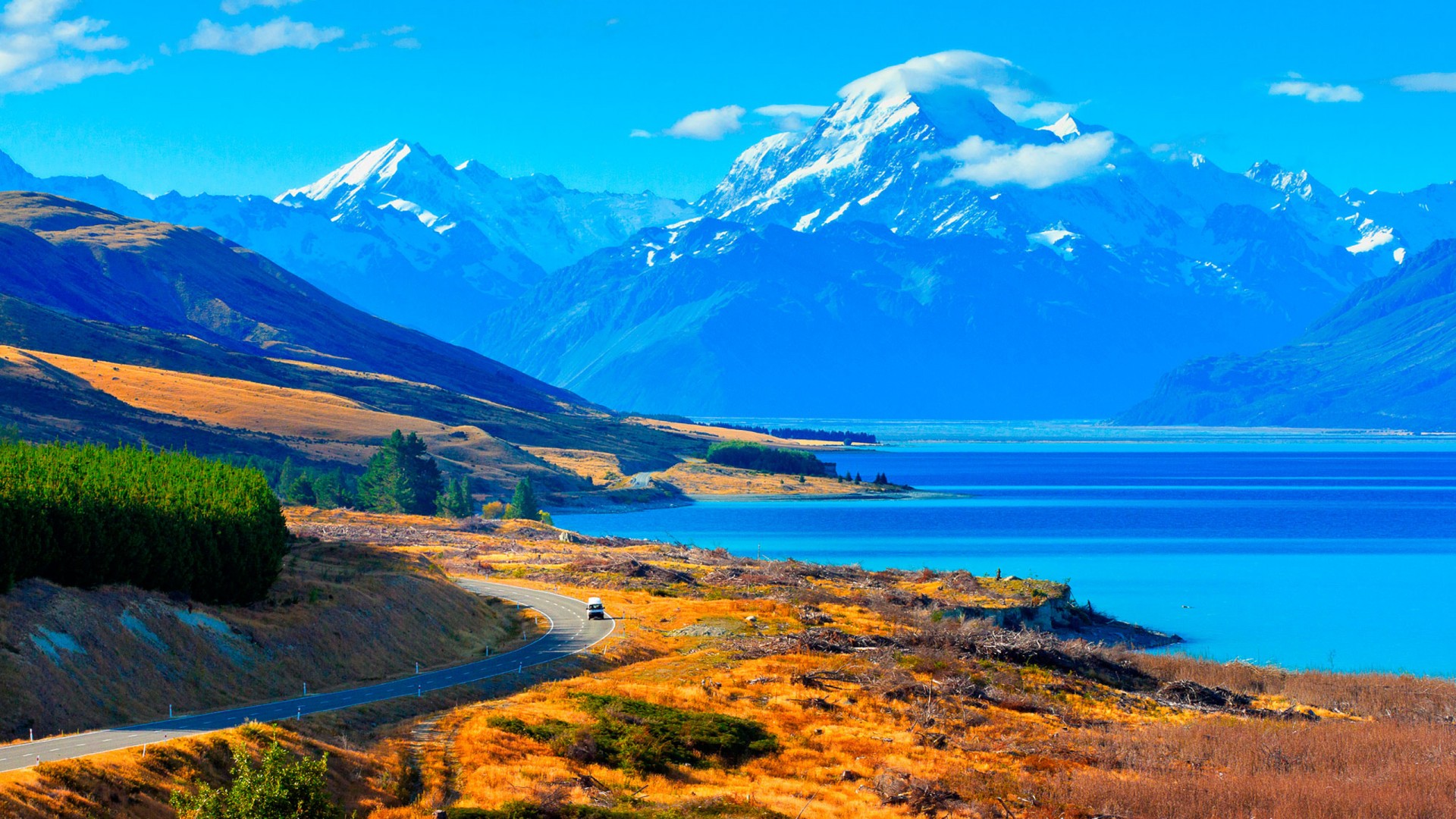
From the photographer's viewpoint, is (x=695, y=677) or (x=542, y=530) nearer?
(x=695, y=677)

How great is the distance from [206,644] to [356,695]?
18.3ft

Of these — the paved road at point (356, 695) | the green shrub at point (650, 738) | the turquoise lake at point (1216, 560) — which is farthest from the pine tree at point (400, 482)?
the green shrub at point (650, 738)

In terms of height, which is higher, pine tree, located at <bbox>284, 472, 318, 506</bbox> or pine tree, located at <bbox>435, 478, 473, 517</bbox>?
pine tree, located at <bbox>435, 478, 473, 517</bbox>

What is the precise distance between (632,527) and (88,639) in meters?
142

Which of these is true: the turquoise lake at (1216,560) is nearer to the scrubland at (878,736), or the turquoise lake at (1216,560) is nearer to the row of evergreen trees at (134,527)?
the scrubland at (878,736)

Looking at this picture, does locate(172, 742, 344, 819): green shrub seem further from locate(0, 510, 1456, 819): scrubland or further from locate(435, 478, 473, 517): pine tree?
locate(435, 478, 473, 517): pine tree

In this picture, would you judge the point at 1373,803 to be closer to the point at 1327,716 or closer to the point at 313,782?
the point at 1327,716

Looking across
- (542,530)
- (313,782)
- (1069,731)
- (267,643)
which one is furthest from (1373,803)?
(542,530)

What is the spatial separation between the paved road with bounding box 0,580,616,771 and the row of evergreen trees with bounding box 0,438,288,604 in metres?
8.62

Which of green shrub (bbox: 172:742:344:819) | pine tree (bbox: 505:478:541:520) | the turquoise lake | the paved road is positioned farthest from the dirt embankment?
pine tree (bbox: 505:478:541:520)

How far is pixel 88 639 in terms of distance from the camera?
1642 inches

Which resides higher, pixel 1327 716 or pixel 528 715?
pixel 1327 716

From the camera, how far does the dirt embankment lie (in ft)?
127

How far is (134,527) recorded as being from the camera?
159 feet
